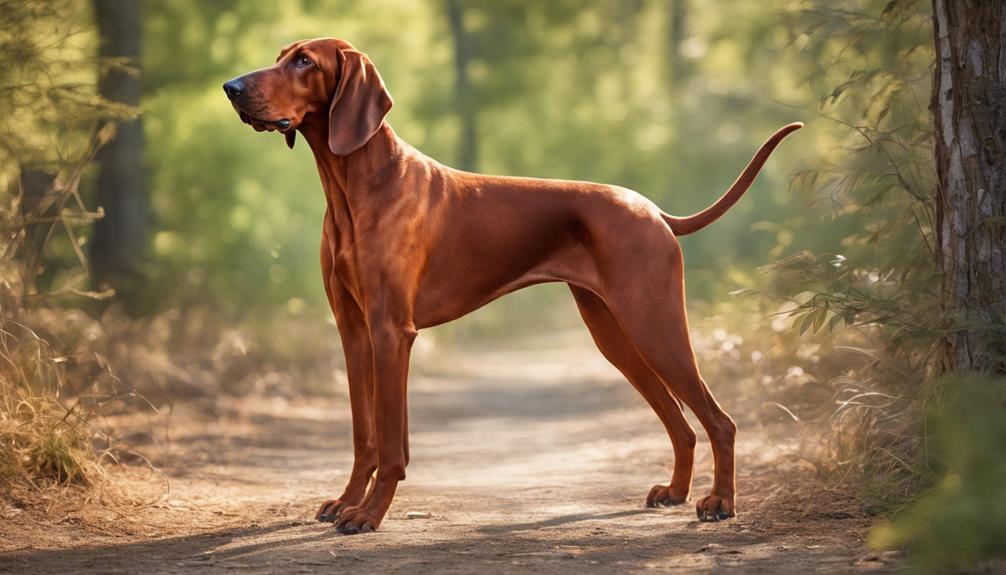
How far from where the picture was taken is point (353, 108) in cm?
493

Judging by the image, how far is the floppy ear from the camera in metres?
4.88

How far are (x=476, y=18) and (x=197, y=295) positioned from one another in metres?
15.3

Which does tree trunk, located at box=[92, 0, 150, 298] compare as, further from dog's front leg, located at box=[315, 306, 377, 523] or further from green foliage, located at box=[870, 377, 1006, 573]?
green foliage, located at box=[870, 377, 1006, 573]

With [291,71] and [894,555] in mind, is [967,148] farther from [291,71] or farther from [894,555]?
[291,71]

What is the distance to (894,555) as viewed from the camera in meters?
3.85

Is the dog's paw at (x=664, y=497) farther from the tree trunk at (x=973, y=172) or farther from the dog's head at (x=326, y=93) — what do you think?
the dog's head at (x=326, y=93)

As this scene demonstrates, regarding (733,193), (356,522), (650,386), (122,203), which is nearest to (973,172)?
(733,193)

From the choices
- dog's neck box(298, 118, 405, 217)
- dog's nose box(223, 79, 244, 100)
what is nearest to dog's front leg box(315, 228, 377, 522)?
dog's neck box(298, 118, 405, 217)

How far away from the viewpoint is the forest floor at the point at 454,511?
4090 mm

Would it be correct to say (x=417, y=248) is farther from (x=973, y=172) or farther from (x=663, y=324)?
(x=973, y=172)

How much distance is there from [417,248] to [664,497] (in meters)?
1.74

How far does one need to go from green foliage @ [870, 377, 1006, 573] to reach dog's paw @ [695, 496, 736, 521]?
4.01ft

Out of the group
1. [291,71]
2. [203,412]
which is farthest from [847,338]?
[203,412]

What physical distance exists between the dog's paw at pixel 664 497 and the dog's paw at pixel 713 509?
1.50 feet
